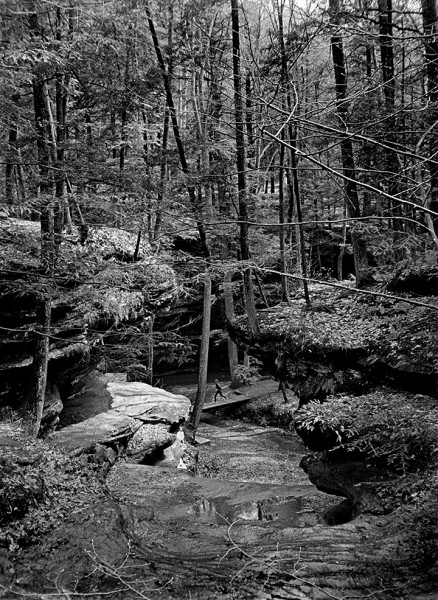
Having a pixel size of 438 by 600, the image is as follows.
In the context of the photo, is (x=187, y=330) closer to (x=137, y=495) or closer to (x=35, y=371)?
(x=35, y=371)

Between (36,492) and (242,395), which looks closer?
(36,492)

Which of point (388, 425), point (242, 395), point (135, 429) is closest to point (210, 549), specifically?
point (388, 425)

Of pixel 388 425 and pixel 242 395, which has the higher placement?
pixel 388 425

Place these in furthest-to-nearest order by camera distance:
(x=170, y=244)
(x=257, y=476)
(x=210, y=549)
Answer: (x=257, y=476), (x=170, y=244), (x=210, y=549)

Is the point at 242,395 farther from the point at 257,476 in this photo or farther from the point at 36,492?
the point at 36,492

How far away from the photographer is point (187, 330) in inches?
906

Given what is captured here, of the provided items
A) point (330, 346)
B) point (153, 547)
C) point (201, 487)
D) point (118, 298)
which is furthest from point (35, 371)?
point (330, 346)

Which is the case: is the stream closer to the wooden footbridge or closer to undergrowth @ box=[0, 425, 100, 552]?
the wooden footbridge

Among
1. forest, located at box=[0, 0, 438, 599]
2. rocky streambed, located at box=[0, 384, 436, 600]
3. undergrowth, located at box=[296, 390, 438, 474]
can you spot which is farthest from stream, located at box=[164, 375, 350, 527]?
undergrowth, located at box=[296, 390, 438, 474]

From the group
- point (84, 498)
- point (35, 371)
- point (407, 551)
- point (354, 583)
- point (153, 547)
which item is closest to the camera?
point (354, 583)

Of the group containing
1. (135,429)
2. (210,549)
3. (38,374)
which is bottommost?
(135,429)

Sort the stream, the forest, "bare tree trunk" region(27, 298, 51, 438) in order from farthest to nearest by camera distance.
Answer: "bare tree trunk" region(27, 298, 51, 438) → the stream → the forest

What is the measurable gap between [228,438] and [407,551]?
10.8 metres

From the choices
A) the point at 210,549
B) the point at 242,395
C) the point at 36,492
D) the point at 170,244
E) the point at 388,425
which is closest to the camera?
the point at 388,425
